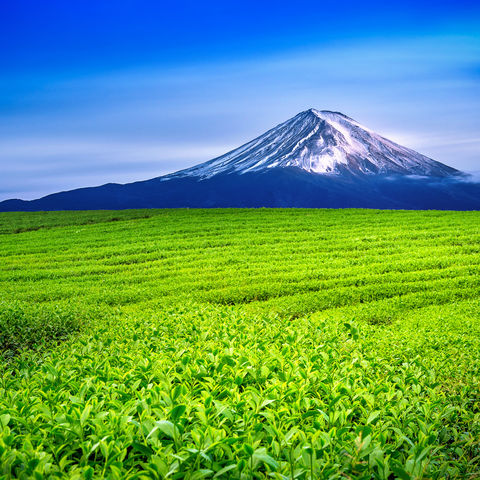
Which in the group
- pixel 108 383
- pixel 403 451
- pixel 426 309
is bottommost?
pixel 426 309

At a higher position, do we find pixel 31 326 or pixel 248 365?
pixel 248 365

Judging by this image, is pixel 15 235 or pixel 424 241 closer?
pixel 424 241

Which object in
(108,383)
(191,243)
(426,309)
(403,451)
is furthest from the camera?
(191,243)

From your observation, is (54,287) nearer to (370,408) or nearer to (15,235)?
(370,408)

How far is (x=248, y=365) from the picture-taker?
5.38m

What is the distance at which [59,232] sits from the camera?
1400 inches

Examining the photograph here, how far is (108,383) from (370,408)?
2698 mm

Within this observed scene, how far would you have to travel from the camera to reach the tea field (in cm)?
343

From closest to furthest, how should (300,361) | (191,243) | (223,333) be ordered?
(300,361) → (223,333) → (191,243)

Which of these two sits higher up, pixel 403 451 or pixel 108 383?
pixel 108 383

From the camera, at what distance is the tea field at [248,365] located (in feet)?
11.3

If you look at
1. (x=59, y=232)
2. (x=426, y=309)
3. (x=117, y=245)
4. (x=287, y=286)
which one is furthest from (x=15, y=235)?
(x=426, y=309)

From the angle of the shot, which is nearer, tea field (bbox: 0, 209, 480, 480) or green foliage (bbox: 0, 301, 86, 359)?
tea field (bbox: 0, 209, 480, 480)

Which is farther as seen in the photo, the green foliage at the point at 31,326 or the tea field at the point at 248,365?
the green foliage at the point at 31,326
